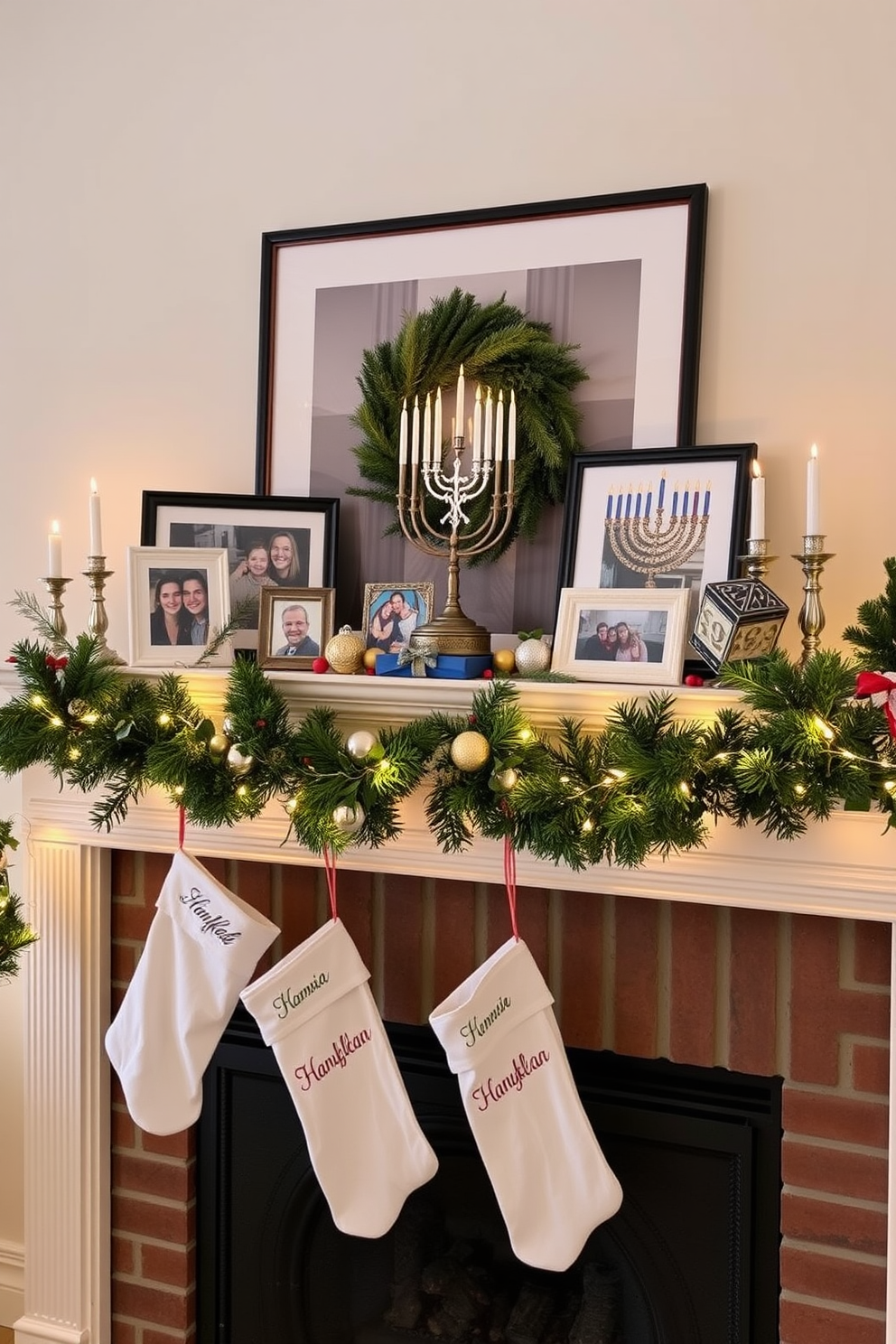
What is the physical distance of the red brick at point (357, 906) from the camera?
171cm

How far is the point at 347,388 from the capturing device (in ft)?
6.02

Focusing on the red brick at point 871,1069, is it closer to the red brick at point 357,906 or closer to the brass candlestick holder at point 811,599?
the brass candlestick holder at point 811,599

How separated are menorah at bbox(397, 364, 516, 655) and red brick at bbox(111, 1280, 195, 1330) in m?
1.20

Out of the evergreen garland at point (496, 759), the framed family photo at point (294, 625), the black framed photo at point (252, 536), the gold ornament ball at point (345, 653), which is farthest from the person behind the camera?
the black framed photo at point (252, 536)

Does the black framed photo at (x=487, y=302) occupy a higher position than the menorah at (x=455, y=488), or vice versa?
the black framed photo at (x=487, y=302)

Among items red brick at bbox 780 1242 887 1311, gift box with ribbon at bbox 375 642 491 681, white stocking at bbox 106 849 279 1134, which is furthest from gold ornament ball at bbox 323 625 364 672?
red brick at bbox 780 1242 887 1311

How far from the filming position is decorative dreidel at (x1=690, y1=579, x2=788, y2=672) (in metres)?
1.38

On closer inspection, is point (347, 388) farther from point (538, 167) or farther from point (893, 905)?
point (893, 905)

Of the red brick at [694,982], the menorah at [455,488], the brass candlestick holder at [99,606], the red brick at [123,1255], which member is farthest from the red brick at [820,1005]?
the red brick at [123,1255]

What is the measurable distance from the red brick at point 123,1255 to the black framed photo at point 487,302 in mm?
1136

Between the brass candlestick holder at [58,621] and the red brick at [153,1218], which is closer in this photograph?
the brass candlestick holder at [58,621]

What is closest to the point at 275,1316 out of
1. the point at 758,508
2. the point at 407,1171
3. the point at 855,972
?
the point at 407,1171

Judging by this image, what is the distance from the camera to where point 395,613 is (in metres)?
1.70

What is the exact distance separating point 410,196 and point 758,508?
80 cm
